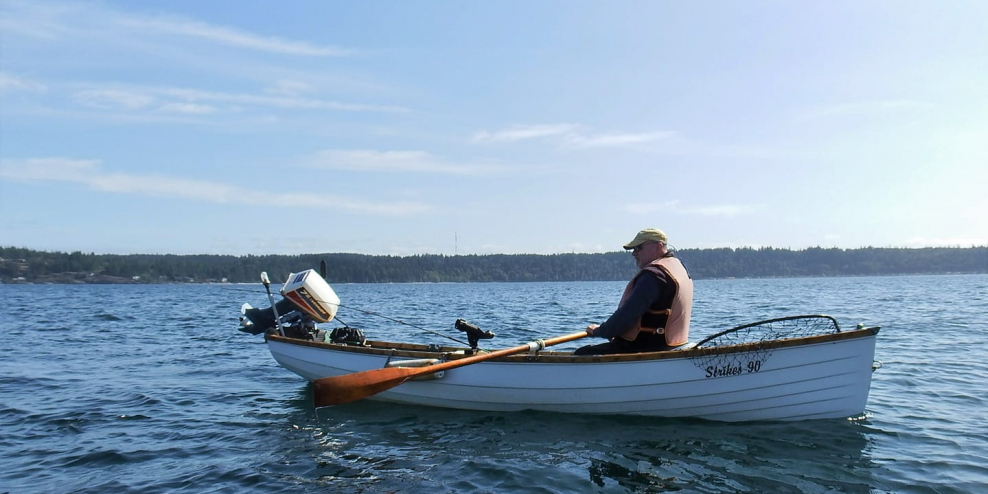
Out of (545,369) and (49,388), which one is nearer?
(545,369)

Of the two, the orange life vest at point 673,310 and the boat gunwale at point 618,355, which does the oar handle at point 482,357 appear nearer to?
the boat gunwale at point 618,355

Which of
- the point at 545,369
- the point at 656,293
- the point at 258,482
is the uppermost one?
the point at 656,293

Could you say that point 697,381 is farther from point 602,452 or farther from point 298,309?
point 298,309

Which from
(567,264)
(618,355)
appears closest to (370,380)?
(618,355)

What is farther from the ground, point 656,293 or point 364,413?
point 656,293

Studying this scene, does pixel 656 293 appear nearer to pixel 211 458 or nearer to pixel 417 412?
pixel 417 412

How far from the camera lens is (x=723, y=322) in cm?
2164

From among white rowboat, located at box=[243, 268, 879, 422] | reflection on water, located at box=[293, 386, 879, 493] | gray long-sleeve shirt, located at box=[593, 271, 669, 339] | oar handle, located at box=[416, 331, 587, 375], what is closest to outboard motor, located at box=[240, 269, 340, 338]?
white rowboat, located at box=[243, 268, 879, 422]

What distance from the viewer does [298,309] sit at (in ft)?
35.6

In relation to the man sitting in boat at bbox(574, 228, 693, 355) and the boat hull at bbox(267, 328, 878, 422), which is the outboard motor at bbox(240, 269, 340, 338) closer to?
the boat hull at bbox(267, 328, 878, 422)

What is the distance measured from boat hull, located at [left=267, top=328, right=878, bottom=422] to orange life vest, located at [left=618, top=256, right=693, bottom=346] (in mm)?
416

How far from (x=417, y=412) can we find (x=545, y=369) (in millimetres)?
2066

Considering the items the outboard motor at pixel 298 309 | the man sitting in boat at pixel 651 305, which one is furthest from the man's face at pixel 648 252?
the outboard motor at pixel 298 309

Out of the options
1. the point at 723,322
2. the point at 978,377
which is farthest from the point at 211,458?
the point at 723,322
